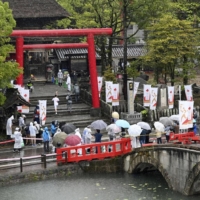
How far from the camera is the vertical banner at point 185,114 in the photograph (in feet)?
84.0

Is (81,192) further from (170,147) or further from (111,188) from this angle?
(170,147)

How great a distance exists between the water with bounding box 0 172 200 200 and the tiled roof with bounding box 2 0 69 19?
18.9 m

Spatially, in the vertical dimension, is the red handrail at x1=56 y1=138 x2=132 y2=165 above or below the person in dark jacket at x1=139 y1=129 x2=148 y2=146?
below

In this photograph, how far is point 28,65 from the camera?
4600 cm

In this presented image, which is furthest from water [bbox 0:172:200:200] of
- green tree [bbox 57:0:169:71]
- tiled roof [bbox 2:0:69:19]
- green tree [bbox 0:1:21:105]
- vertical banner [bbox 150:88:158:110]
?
A: tiled roof [bbox 2:0:69:19]

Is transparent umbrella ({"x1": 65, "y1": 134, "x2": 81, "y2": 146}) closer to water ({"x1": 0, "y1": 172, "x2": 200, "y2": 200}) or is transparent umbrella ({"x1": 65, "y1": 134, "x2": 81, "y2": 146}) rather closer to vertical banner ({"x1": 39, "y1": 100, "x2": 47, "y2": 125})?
water ({"x1": 0, "y1": 172, "x2": 200, "y2": 200})

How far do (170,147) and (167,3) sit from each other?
19.6 metres

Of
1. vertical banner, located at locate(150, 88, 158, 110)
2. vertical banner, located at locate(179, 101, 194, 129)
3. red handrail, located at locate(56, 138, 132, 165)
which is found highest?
vertical banner, located at locate(150, 88, 158, 110)

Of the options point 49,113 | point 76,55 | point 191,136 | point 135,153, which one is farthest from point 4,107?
point 76,55

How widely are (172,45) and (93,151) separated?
14.1 meters

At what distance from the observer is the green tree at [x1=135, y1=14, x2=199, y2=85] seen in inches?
1499

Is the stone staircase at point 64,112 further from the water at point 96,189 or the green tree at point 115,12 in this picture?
the water at point 96,189

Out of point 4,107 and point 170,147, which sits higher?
point 4,107

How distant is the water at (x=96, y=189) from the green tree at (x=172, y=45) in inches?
546
